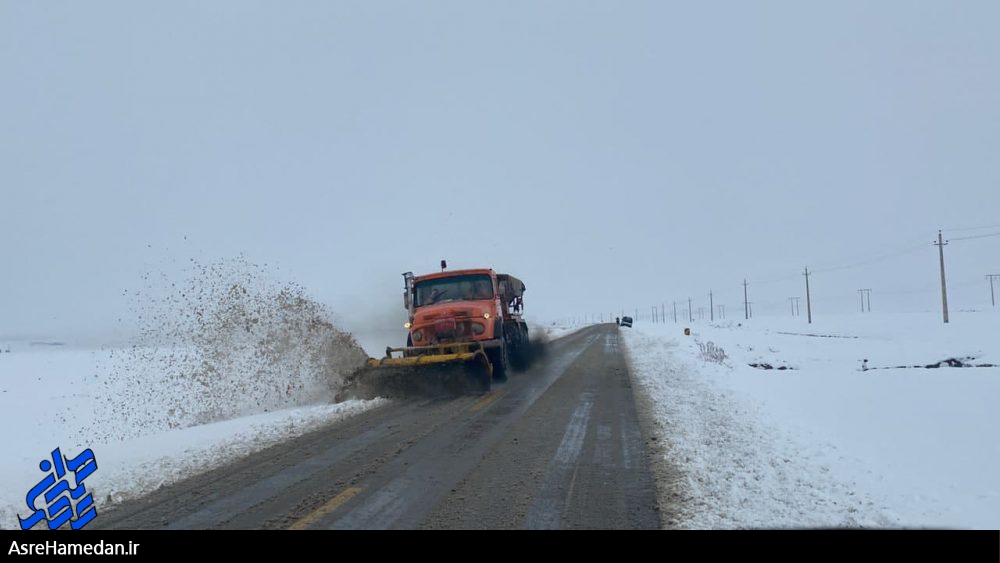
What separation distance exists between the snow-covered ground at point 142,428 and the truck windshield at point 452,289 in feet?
12.7

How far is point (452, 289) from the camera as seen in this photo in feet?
56.9

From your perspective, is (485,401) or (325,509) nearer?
(325,509)

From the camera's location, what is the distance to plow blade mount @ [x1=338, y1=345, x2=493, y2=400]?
555 inches

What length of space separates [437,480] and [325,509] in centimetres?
138

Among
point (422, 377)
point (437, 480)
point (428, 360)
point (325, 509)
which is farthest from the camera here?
Result: point (422, 377)

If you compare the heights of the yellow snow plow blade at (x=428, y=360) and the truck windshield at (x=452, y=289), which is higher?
the truck windshield at (x=452, y=289)

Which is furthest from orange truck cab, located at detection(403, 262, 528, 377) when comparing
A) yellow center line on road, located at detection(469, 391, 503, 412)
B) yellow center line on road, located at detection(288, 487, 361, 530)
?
yellow center line on road, located at detection(288, 487, 361, 530)

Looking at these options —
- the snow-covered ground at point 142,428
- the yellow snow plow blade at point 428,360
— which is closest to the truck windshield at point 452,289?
the yellow snow plow blade at point 428,360

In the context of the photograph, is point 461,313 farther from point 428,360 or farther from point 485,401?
point 485,401

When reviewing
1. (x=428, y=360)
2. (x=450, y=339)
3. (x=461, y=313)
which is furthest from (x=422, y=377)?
(x=461, y=313)

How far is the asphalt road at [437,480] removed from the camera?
5363 mm

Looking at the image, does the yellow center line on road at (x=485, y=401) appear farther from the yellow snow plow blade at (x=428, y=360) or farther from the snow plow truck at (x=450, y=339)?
the yellow snow plow blade at (x=428, y=360)
